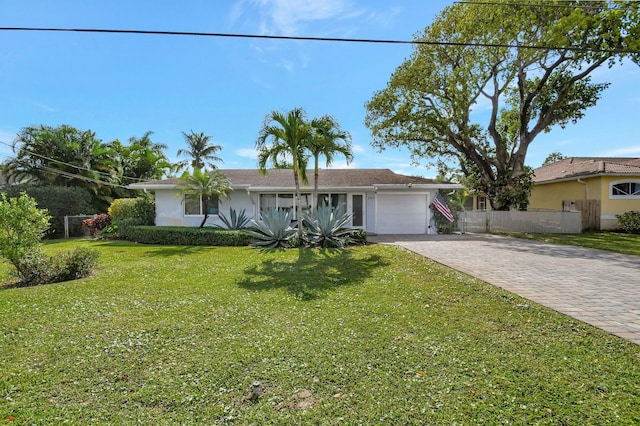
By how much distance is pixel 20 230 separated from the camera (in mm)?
6781

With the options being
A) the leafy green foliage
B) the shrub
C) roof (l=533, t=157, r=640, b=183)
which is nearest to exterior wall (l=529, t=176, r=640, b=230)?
roof (l=533, t=157, r=640, b=183)

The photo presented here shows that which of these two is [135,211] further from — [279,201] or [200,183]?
[279,201]

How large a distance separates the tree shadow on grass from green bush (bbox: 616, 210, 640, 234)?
61.4 feet

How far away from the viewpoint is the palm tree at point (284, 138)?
11461mm

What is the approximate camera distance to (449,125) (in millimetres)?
20328

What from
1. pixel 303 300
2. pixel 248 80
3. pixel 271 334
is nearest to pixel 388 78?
pixel 248 80

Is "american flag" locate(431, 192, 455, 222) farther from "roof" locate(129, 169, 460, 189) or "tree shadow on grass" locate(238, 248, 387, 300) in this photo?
"tree shadow on grass" locate(238, 248, 387, 300)

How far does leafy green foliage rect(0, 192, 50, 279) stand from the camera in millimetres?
6609

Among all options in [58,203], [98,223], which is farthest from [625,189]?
[58,203]

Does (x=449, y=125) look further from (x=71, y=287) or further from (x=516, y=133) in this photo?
(x=71, y=287)

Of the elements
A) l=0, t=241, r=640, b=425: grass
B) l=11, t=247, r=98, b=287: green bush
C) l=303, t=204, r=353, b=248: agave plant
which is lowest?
l=0, t=241, r=640, b=425: grass

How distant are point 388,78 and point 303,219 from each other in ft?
42.0

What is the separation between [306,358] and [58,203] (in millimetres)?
23465

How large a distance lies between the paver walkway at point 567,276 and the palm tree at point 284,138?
18.6 feet
